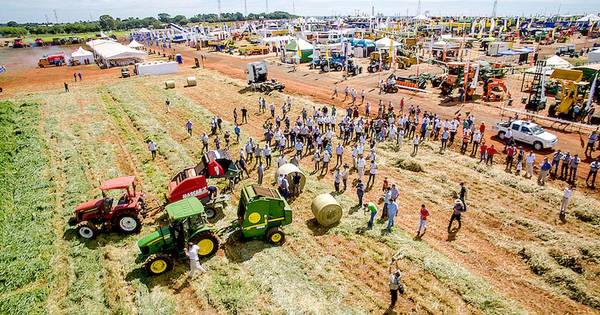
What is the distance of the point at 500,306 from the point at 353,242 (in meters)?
4.80

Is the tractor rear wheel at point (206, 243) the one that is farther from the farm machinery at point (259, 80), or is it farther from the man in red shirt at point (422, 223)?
the farm machinery at point (259, 80)

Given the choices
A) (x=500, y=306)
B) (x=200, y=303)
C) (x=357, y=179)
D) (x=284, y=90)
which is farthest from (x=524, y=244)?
(x=284, y=90)

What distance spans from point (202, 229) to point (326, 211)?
14.8 feet

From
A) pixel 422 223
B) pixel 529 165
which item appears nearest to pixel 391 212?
pixel 422 223

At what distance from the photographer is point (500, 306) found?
32.8ft

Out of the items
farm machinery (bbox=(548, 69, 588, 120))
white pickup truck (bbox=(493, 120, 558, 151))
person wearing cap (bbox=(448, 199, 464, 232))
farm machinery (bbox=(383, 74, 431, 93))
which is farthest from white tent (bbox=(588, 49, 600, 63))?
person wearing cap (bbox=(448, 199, 464, 232))

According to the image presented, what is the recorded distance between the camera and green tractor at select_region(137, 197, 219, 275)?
37.8 ft

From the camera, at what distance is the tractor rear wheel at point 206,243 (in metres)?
12.1

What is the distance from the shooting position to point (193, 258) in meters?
11.3

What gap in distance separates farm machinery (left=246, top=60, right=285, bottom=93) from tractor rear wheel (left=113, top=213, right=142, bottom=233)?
24659mm

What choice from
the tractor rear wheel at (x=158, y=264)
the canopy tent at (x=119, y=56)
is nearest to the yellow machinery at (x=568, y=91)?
the tractor rear wheel at (x=158, y=264)

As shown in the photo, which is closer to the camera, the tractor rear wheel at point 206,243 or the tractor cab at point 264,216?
the tractor rear wheel at point 206,243

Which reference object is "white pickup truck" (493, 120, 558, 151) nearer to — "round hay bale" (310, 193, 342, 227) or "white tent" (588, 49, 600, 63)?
"round hay bale" (310, 193, 342, 227)

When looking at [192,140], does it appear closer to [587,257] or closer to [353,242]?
[353,242]
